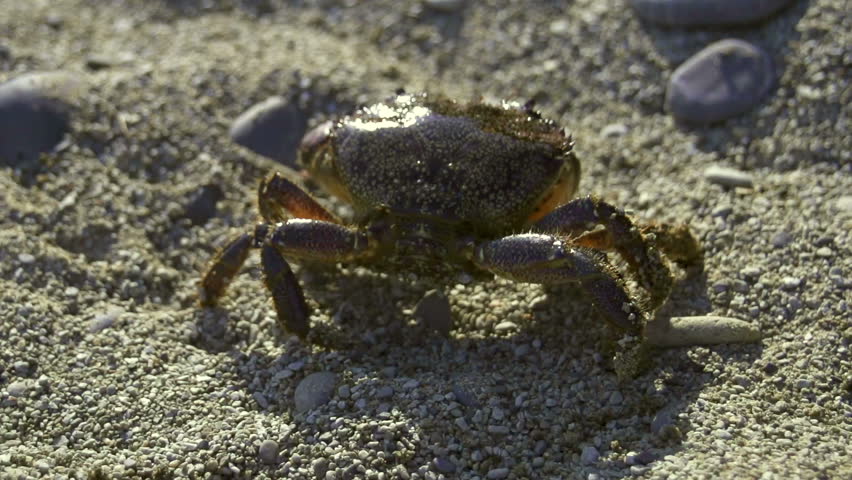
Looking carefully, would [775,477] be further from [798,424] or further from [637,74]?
[637,74]

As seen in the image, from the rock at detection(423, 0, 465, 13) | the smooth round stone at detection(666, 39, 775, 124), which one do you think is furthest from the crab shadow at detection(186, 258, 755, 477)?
the rock at detection(423, 0, 465, 13)

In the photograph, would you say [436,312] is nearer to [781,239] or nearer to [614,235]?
[614,235]

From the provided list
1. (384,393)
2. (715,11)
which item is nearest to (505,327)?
(384,393)

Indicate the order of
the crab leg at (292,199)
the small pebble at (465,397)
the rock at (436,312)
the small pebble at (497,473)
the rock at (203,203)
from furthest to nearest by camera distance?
the rock at (203,203)
the crab leg at (292,199)
the rock at (436,312)
the small pebble at (465,397)
the small pebble at (497,473)

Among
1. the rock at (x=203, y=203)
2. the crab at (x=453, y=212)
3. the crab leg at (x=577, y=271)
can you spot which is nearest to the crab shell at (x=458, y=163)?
the crab at (x=453, y=212)

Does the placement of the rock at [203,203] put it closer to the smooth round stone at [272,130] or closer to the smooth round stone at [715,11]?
the smooth round stone at [272,130]

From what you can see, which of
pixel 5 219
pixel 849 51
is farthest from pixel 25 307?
pixel 849 51

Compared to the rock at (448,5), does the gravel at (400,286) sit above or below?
below
